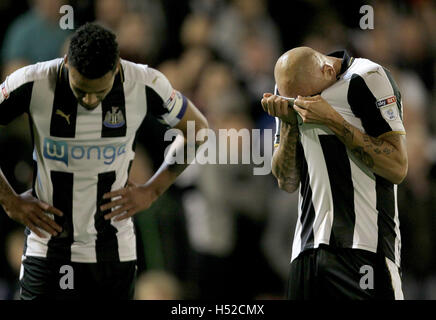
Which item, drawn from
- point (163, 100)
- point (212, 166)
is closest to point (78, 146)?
point (163, 100)

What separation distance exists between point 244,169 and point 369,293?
1871 mm

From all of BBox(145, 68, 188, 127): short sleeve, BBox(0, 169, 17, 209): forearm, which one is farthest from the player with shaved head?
BBox(0, 169, 17, 209): forearm

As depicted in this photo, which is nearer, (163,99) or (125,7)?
(163,99)

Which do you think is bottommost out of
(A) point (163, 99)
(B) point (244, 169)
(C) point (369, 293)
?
(C) point (369, 293)

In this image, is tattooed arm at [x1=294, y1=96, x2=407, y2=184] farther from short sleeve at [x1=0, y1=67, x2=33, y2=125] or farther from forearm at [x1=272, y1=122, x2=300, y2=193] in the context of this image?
short sleeve at [x1=0, y1=67, x2=33, y2=125]

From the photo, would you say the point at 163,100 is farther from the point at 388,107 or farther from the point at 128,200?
the point at 388,107

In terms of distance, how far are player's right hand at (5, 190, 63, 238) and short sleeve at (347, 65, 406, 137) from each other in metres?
1.33

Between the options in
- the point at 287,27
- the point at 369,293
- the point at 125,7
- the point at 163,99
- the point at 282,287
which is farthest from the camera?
the point at 287,27

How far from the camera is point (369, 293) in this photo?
254cm

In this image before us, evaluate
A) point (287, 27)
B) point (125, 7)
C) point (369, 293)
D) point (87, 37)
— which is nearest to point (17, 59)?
point (125, 7)

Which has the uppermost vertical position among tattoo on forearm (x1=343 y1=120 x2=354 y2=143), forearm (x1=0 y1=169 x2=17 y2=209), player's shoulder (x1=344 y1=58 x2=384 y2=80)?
player's shoulder (x1=344 y1=58 x2=384 y2=80)

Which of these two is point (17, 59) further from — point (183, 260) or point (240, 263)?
point (240, 263)

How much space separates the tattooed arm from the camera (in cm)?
250

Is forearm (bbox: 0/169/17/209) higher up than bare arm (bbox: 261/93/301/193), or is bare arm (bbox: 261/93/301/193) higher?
bare arm (bbox: 261/93/301/193)
